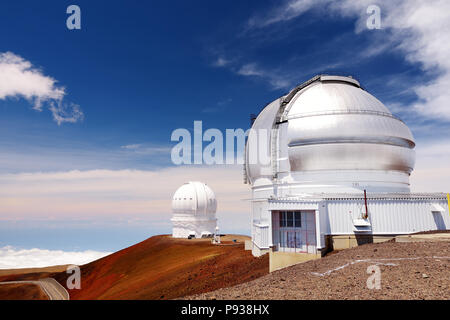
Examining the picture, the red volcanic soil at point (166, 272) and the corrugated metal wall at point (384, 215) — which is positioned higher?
the corrugated metal wall at point (384, 215)

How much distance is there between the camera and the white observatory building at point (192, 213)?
1639 inches

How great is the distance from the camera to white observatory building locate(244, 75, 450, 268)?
16922 millimetres

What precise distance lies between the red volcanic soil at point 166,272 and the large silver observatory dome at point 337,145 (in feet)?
23.3

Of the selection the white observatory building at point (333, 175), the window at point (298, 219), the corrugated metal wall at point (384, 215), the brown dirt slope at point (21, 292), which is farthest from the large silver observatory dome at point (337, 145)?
the brown dirt slope at point (21, 292)

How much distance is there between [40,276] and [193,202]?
21919mm

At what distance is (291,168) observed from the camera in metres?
21.2

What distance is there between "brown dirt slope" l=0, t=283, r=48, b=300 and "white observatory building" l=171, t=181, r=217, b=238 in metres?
18.1

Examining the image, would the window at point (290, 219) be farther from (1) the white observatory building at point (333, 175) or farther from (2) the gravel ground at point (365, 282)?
(2) the gravel ground at point (365, 282)

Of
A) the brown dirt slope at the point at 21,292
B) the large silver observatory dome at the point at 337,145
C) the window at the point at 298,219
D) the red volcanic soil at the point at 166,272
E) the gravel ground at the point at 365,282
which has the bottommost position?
the brown dirt slope at the point at 21,292

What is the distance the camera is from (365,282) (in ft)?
26.9

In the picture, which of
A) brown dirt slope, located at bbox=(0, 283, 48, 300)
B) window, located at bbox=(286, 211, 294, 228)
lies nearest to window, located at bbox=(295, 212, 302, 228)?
window, located at bbox=(286, 211, 294, 228)

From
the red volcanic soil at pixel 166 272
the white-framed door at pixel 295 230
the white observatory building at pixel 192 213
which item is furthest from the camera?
the white observatory building at pixel 192 213

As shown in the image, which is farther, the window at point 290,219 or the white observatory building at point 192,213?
the white observatory building at point 192,213
